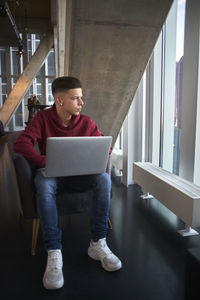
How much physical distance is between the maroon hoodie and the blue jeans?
143 millimetres

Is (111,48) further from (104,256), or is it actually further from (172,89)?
(104,256)

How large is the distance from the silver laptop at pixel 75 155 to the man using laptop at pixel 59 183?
0.42 feet

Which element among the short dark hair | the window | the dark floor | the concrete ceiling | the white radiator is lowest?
the dark floor

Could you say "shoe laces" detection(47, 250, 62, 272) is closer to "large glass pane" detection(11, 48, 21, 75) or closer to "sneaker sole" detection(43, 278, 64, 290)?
"sneaker sole" detection(43, 278, 64, 290)

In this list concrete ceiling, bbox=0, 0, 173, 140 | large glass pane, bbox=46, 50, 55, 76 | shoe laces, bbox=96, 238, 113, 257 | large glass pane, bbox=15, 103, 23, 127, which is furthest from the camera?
large glass pane, bbox=15, 103, 23, 127

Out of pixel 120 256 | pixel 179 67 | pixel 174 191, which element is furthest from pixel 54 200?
pixel 179 67

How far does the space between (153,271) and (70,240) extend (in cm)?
66

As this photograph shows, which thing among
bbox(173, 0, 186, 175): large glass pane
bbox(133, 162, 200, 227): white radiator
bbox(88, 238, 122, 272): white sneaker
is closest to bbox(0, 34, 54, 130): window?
bbox(173, 0, 186, 175): large glass pane

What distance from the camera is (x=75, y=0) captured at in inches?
85.7

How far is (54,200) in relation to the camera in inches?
63.4

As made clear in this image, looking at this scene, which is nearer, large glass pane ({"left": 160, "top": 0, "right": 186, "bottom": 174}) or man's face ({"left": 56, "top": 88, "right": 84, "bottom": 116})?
man's face ({"left": 56, "top": 88, "right": 84, "bottom": 116})

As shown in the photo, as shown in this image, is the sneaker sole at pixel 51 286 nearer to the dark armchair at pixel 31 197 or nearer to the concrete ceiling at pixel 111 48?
the dark armchair at pixel 31 197

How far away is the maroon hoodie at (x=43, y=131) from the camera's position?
1692 millimetres

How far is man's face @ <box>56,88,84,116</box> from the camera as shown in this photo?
5.89 feet
